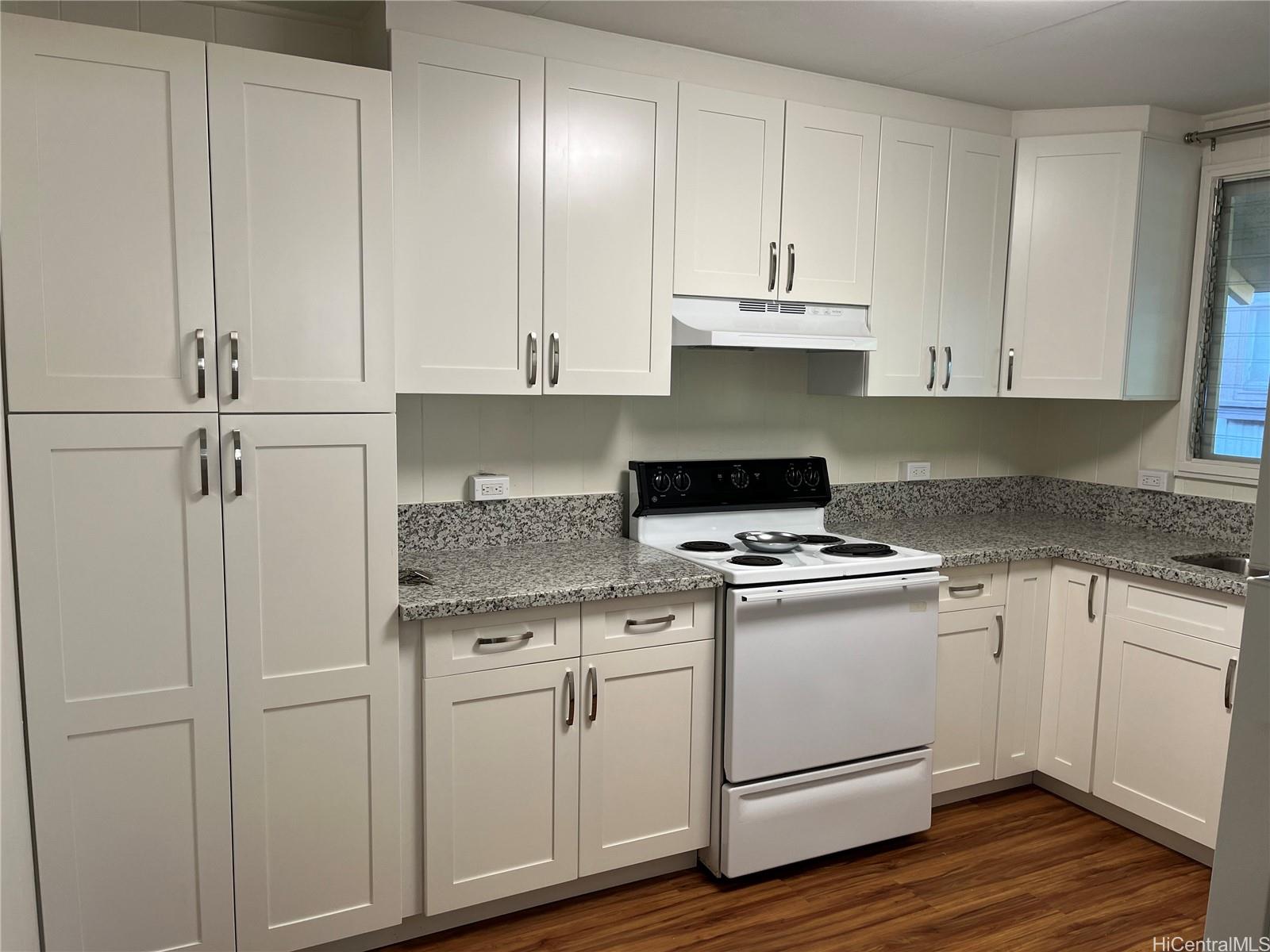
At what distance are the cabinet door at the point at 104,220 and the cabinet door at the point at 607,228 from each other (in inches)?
35.5

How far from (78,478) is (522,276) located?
116 cm

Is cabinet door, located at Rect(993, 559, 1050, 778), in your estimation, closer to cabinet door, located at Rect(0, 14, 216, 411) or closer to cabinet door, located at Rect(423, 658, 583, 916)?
cabinet door, located at Rect(423, 658, 583, 916)

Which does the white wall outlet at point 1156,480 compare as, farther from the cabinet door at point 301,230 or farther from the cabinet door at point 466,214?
the cabinet door at point 301,230

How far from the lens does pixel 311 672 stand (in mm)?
2076

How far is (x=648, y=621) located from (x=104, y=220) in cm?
154

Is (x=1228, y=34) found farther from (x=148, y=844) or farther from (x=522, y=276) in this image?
(x=148, y=844)

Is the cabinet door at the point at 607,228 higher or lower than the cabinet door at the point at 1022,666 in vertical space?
higher

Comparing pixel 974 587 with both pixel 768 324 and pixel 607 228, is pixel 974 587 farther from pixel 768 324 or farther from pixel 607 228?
pixel 607 228

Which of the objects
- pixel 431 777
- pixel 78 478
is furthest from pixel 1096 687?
pixel 78 478

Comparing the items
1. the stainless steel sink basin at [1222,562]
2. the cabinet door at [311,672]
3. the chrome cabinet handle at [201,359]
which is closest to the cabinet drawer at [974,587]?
the stainless steel sink basin at [1222,562]

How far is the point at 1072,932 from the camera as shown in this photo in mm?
2396

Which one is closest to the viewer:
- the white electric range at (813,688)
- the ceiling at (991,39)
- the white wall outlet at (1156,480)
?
the ceiling at (991,39)

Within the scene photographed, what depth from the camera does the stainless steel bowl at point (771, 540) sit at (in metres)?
2.83

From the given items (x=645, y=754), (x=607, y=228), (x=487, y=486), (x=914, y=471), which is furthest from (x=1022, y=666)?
(x=607, y=228)
